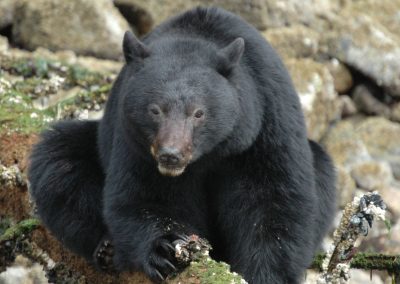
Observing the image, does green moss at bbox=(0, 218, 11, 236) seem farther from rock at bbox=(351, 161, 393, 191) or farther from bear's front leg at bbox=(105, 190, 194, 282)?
rock at bbox=(351, 161, 393, 191)

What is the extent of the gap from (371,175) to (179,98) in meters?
8.43

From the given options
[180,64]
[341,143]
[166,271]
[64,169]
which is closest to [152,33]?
[180,64]

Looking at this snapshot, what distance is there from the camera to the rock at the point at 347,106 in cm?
1419

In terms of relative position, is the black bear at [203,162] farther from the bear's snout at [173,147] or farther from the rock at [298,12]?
the rock at [298,12]

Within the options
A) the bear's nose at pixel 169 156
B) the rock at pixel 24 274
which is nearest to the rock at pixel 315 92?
the rock at pixel 24 274

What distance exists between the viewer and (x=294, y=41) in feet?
44.7

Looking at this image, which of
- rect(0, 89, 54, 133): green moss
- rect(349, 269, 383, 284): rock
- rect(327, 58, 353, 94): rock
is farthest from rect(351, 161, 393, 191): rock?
rect(0, 89, 54, 133): green moss

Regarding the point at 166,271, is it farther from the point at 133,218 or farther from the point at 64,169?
the point at 64,169

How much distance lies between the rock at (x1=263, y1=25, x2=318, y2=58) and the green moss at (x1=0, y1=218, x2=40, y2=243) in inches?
294

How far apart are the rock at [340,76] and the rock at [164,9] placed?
1.43m

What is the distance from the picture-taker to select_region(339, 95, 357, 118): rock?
46.5 ft

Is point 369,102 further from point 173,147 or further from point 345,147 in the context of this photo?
point 173,147

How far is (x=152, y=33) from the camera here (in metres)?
6.36

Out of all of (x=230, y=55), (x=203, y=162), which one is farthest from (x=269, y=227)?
(x=230, y=55)
